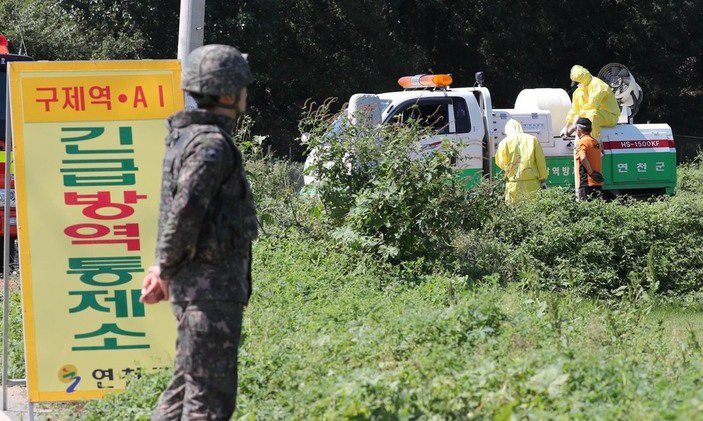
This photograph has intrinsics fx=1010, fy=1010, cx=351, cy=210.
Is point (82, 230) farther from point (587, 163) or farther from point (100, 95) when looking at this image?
point (587, 163)

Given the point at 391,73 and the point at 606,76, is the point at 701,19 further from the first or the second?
the point at 606,76

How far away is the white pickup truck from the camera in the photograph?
14828 millimetres

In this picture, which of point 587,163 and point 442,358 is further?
point 587,163

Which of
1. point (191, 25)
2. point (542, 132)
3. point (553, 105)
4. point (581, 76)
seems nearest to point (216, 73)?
point (191, 25)

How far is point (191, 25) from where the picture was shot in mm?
9578

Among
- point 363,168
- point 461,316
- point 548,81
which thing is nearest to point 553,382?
point 461,316

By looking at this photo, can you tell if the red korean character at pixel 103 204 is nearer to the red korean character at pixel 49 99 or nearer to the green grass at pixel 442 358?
the red korean character at pixel 49 99

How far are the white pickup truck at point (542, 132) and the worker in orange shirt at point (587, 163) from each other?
3.09 feet

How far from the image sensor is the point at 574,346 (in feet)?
19.4

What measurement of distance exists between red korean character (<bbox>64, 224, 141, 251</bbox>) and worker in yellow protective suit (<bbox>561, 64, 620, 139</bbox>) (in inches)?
409

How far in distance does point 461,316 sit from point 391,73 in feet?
78.4

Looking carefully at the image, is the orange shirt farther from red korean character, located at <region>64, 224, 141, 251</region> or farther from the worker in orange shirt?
red korean character, located at <region>64, 224, 141, 251</region>

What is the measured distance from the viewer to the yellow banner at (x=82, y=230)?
19.8 feet

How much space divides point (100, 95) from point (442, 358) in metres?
2.58
